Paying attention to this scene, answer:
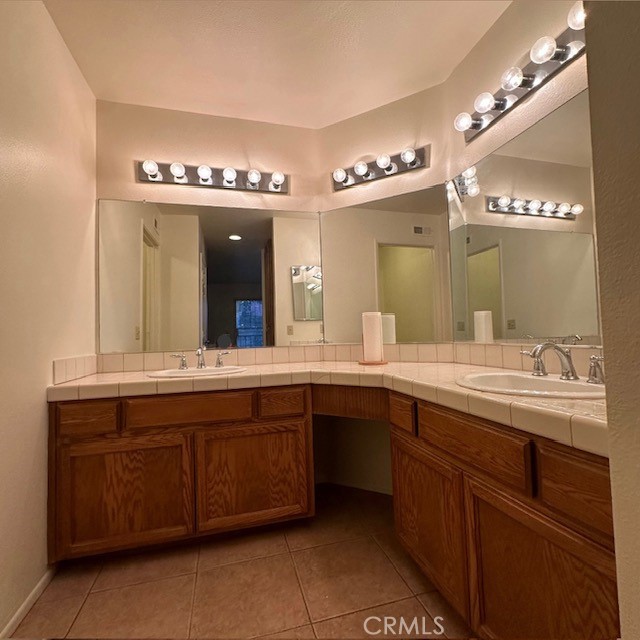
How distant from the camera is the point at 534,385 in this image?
4.04 ft

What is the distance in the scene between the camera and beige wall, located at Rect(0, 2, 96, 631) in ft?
3.81

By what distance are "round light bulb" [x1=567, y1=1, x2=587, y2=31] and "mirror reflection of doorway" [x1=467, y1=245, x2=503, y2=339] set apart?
0.82 m

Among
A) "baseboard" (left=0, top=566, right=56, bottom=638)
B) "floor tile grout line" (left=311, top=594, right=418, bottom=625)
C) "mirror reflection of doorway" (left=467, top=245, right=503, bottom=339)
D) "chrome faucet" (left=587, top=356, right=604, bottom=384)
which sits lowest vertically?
"floor tile grout line" (left=311, top=594, right=418, bottom=625)

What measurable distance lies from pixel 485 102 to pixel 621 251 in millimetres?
1454

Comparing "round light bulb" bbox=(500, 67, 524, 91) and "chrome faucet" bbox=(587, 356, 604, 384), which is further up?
"round light bulb" bbox=(500, 67, 524, 91)

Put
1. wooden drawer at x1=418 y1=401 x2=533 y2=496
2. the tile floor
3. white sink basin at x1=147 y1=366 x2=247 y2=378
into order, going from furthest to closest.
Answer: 1. white sink basin at x1=147 y1=366 x2=247 y2=378
2. the tile floor
3. wooden drawer at x1=418 y1=401 x2=533 y2=496

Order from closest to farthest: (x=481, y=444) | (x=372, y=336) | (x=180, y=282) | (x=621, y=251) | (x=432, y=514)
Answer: (x=621, y=251) → (x=481, y=444) → (x=432, y=514) → (x=372, y=336) → (x=180, y=282)

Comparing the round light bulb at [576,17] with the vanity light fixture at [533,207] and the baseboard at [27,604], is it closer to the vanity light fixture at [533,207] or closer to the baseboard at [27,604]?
the vanity light fixture at [533,207]

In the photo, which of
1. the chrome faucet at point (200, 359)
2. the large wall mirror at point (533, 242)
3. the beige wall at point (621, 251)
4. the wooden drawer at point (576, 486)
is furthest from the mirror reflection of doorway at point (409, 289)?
the beige wall at point (621, 251)

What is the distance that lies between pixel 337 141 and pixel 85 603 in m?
2.65

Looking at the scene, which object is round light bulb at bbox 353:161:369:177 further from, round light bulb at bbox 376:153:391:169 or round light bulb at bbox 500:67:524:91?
round light bulb at bbox 500:67:524:91

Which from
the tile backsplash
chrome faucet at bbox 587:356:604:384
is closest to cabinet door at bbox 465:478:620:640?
chrome faucet at bbox 587:356:604:384

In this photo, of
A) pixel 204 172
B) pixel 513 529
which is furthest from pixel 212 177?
pixel 513 529

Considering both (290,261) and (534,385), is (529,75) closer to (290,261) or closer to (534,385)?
(534,385)
